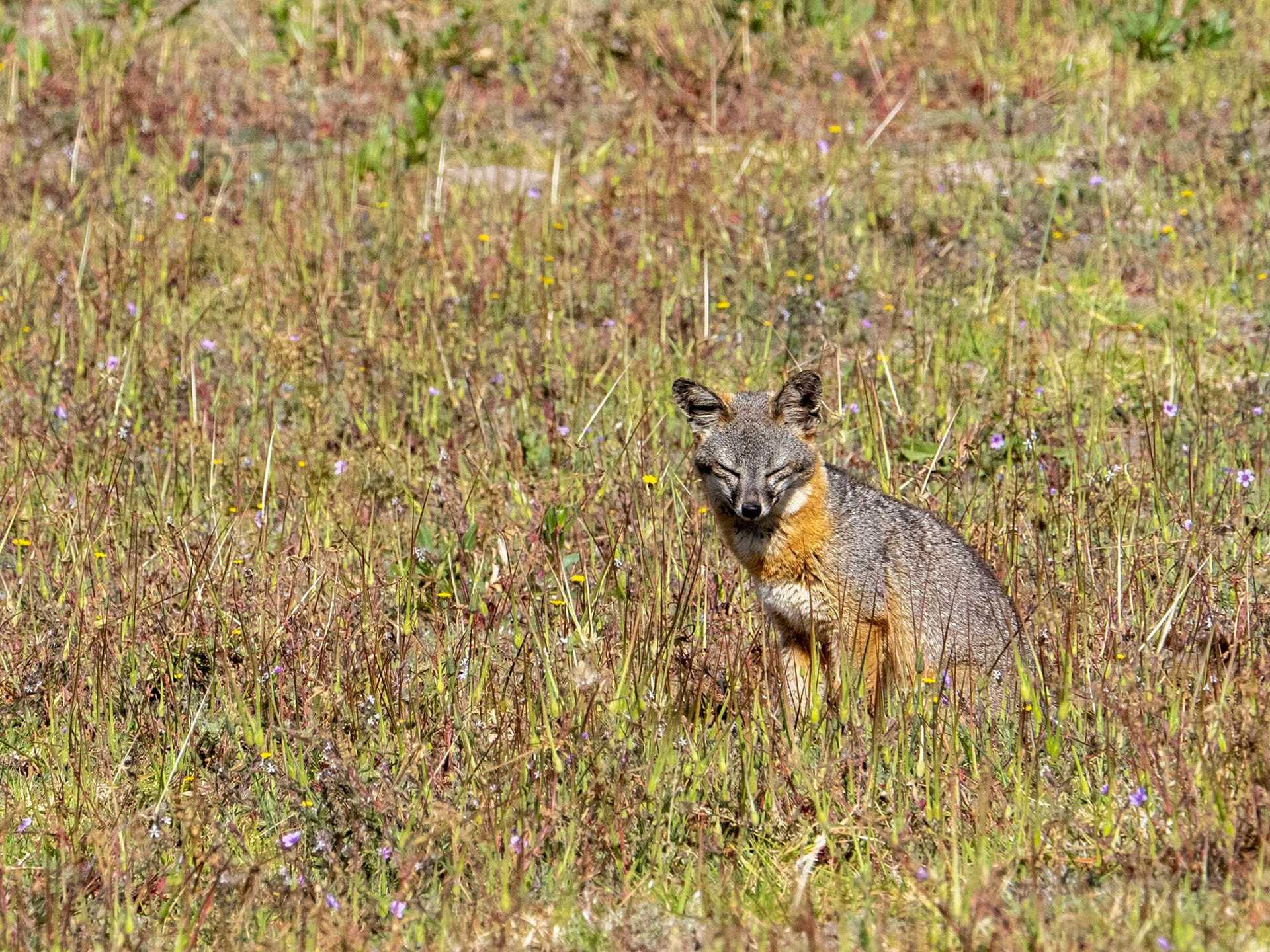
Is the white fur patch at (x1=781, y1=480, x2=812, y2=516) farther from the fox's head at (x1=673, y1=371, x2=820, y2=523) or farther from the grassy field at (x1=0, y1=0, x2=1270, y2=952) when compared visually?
the grassy field at (x1=0, y1=0, x2=1270, y2=952)

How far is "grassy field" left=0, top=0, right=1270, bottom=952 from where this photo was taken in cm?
416

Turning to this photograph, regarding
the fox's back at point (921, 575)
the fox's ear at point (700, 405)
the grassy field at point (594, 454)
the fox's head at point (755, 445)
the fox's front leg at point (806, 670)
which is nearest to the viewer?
the grassy field at point (594, 454)

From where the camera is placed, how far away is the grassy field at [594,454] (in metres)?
4.16

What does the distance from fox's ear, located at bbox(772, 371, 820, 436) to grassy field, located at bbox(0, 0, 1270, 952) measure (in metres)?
0.61

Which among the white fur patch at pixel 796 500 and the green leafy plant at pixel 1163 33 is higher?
the green leafy plant at pixel 1163 33

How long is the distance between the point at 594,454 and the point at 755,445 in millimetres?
1529

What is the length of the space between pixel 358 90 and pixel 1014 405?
6.53 metres

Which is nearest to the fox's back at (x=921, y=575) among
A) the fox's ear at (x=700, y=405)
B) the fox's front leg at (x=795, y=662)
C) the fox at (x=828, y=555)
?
the fox at (x=828, y=555)

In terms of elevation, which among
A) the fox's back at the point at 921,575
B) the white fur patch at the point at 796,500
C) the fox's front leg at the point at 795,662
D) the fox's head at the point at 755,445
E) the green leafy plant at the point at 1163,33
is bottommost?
the fox's front leg at the point at 795,662

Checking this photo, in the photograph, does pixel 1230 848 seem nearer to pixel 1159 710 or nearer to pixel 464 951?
pixel 1159 710

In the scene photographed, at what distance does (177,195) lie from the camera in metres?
10.5

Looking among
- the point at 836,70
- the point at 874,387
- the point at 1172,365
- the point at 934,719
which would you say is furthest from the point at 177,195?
the point at 934,719

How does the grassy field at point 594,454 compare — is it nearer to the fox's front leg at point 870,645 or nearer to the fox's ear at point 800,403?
the fox's front leg at point 870,645

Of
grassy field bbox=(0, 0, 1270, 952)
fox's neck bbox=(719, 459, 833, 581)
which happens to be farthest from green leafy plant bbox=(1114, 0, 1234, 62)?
fox's neck bbox=(719, 459, 833, 581)
